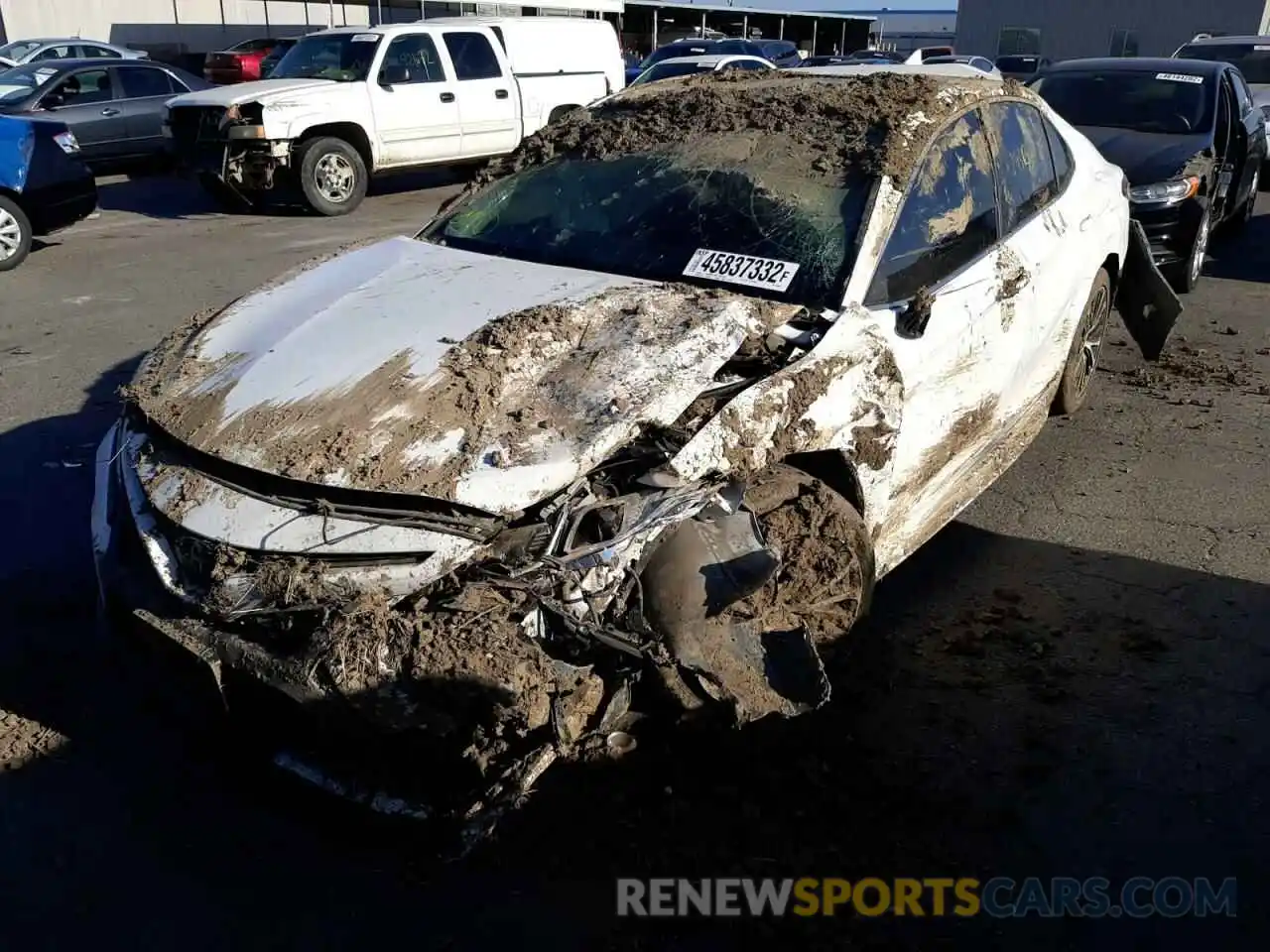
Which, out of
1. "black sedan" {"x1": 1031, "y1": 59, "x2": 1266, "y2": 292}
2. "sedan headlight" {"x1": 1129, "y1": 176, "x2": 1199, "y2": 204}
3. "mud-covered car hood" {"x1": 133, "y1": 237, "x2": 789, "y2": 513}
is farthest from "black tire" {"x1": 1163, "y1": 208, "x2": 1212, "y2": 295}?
"mud-covered car hood" {"x1": 133, "y1": 237, "x2": 789, "y2": 513}

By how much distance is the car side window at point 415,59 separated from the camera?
12.5 meters

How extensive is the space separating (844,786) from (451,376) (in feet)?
5.27

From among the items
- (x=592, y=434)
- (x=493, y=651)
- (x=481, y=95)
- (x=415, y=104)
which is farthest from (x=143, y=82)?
(x=493, y=651)

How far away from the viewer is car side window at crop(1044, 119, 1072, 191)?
16.1 feet

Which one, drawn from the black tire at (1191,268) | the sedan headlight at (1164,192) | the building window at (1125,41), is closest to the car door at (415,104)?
the sedan headlight at (1164,192)

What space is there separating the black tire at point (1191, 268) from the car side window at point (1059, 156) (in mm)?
3510

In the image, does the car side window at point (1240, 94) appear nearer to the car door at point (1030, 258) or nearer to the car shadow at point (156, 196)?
the car door at point (1030, 258)

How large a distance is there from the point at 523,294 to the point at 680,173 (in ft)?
3.00

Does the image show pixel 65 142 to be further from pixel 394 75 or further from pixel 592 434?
pixel 592 434

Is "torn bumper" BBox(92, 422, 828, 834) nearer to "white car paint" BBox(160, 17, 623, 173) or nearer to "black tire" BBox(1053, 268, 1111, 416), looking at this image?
"black tire" BBox(1053, 268, 1111, 416)

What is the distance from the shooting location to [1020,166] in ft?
14.8

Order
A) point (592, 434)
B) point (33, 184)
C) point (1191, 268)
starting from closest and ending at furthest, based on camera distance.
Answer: point (592, 434)
point (1191, 268)
point (33, 184)

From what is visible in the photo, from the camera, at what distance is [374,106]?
12.2m

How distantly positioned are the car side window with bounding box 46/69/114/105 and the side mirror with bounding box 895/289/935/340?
43.4ft
